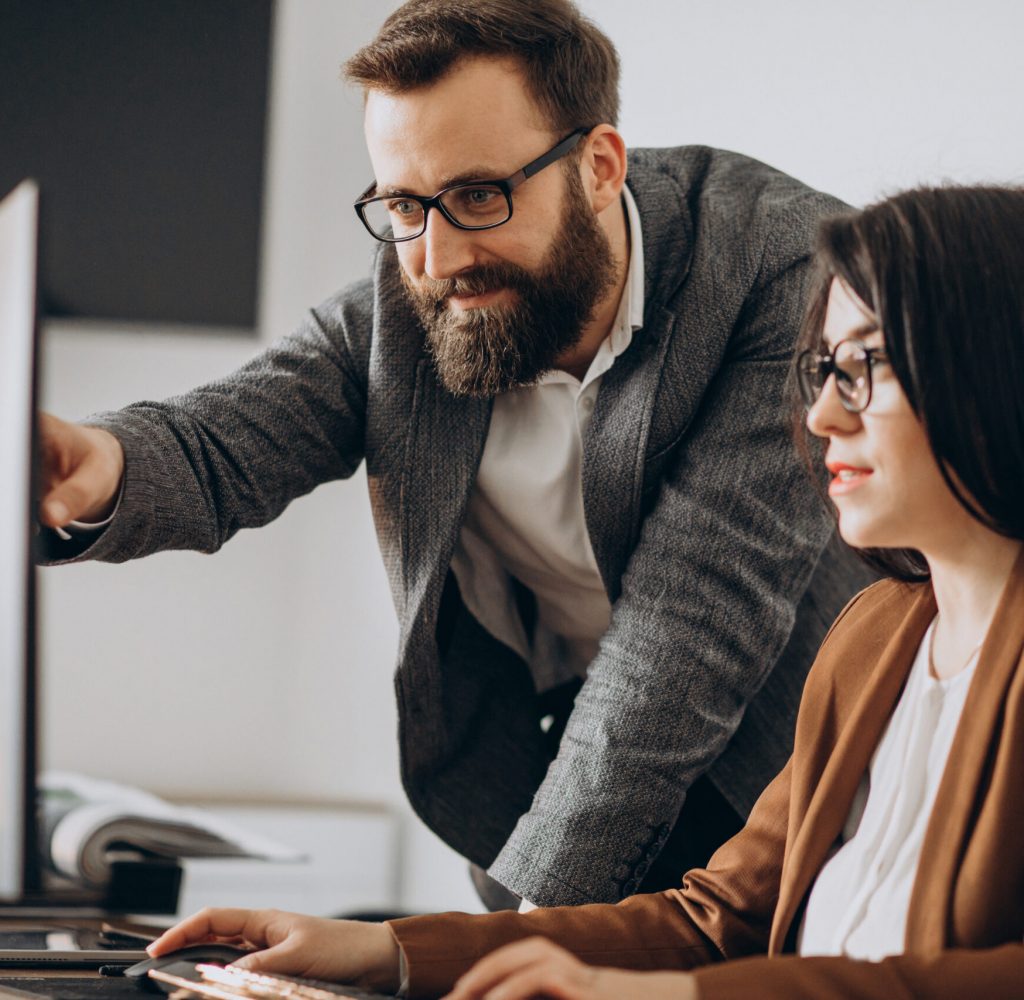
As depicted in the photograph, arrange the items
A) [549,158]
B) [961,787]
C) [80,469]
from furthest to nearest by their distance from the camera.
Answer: [549,158] < [80,469] < [961,787]

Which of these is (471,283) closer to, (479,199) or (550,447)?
(479,199)

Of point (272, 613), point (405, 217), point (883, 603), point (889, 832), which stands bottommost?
point (272, 613)

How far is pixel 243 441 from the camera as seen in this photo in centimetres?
153

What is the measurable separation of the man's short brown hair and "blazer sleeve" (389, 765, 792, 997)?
782mm

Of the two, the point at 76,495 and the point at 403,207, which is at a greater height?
the point at 403,207

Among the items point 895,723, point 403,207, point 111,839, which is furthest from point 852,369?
point 111,839

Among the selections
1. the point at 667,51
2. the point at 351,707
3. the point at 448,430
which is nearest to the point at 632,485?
the point at 448,430

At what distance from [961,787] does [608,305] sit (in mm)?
797

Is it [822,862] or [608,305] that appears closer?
[822,862]

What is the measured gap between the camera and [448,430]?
154cm

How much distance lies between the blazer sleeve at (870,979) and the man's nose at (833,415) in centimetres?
36

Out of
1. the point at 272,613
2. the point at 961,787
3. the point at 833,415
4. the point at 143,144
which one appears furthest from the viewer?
the point at 272,613

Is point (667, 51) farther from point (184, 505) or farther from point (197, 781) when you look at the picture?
point (197, 781)

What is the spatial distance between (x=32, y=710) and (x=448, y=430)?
0.83m
